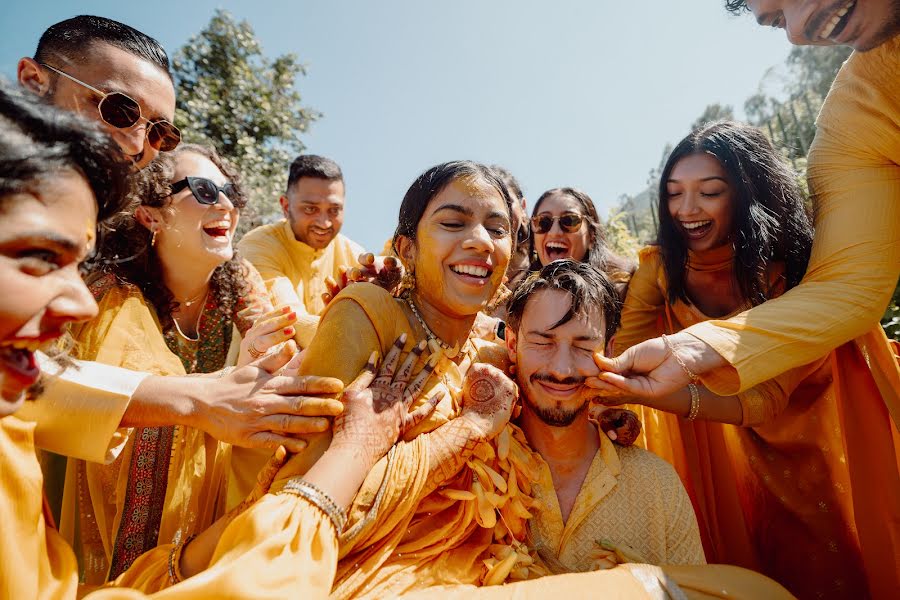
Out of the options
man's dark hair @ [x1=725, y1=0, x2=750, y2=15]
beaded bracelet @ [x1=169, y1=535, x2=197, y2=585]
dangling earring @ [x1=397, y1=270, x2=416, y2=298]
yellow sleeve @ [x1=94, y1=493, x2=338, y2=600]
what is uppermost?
man's dark hair @ [x1=725, y1=0, x2=750, y2=15]

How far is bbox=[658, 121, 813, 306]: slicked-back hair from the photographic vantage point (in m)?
3.34

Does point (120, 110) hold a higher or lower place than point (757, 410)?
higher

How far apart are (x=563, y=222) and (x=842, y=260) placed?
270cm

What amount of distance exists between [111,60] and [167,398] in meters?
Result: 1.91

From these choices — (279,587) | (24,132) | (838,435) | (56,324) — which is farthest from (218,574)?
(838,435)

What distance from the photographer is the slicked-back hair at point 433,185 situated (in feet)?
9.39

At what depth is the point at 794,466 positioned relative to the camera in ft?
11.5

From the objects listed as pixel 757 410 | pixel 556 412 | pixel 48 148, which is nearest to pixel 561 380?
pixel 556 412

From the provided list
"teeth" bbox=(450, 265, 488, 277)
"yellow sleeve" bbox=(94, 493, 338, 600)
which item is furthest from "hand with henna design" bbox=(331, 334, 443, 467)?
"teeth" bbox=(450, 265, 488, 277)

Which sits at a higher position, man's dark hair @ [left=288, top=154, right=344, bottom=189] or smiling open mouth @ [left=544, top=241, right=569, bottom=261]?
man's dark hair @ [left=288, top=154, right=344, bottom=189]

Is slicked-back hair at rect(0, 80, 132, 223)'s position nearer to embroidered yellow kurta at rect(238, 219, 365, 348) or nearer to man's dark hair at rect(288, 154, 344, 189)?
embroidered yellow kurta at rect(238, 219, 365, 348)

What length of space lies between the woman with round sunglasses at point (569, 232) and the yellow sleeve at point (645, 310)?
3.94ft

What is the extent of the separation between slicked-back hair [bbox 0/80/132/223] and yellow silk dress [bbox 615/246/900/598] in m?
3.21

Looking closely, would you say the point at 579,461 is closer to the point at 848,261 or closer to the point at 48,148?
the point at 848,261
